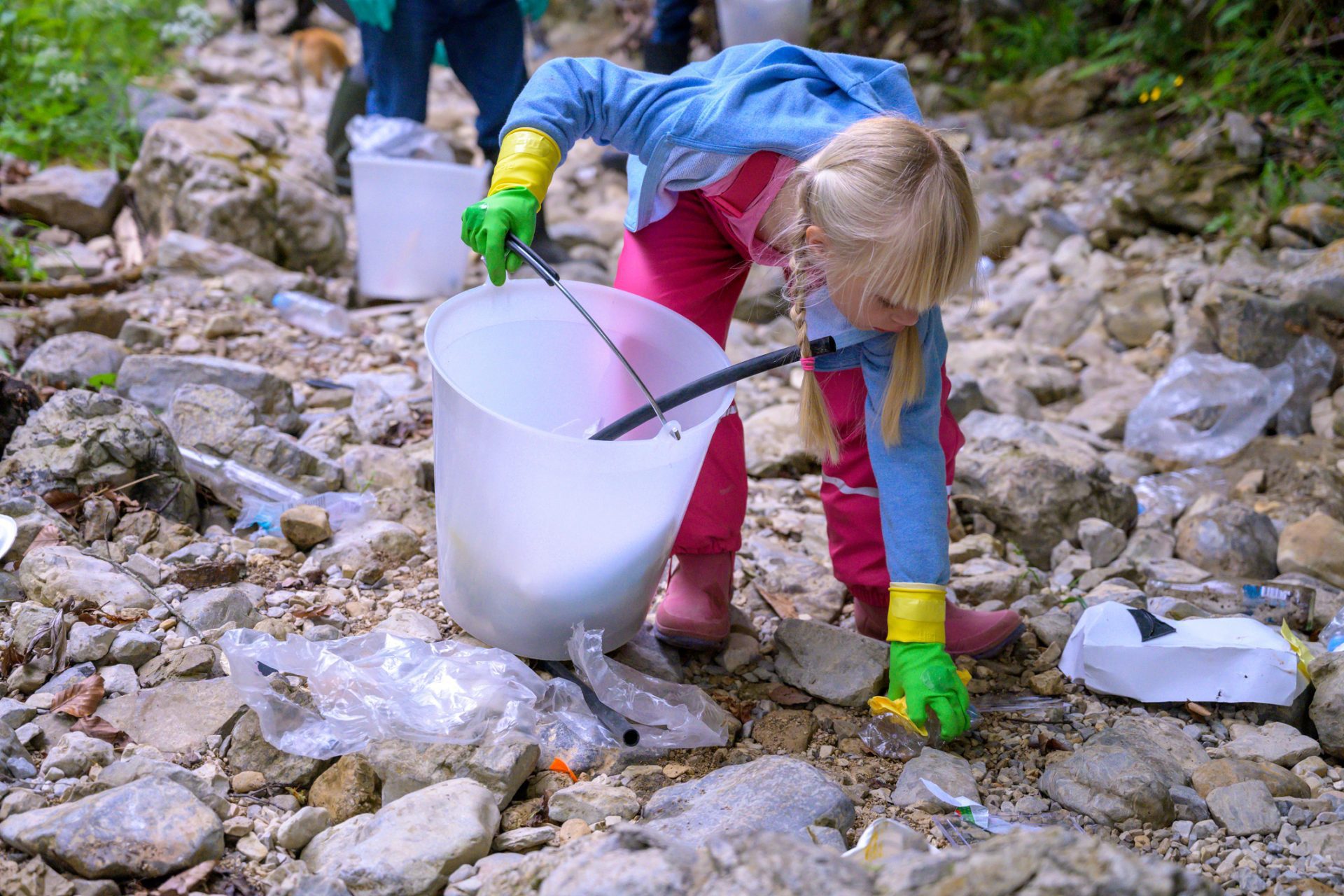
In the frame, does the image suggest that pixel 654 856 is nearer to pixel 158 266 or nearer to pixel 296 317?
pixel 296 317

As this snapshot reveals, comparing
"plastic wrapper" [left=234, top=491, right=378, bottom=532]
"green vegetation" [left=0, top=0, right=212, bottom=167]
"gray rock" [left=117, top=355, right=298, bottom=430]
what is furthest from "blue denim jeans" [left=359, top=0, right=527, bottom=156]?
"plastic wrapper" [left=234, top=491, right=378, bottom=532]

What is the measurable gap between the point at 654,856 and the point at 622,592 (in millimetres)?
595

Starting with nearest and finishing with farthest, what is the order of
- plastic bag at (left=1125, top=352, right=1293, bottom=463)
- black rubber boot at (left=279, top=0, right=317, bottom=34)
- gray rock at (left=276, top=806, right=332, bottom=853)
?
gray rock at (left=276, top=806, right=332, bottom=853) → plastic bag at (left=1125, top=352, right=1293, bottom=463) → black rubber boot at (left=279, top=0, right=317, bottom=34)

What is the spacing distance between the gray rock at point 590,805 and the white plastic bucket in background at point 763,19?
382 centimetres

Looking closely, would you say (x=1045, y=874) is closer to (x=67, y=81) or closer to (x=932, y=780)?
(x=932, y=780)

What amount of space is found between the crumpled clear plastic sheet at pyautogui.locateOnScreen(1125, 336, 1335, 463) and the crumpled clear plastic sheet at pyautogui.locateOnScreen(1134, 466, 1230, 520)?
0.21ft

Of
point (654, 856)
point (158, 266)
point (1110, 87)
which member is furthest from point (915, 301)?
point (1110, 87)

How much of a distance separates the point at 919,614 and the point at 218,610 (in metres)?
1.03

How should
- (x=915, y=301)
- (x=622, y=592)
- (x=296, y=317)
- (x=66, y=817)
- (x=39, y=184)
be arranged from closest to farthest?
(x=66, y=817) → (x=915, y=301) → (x=622, y=592) → (x=296, y=317) → (x=39, y=184)

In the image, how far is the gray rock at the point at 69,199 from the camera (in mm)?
3186

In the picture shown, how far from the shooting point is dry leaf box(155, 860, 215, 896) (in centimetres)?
108

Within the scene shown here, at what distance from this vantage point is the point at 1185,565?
2.09m

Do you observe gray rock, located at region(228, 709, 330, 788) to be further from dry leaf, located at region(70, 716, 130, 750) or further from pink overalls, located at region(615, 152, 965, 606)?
pink overalls, located at region(615, 152, 965, 606)

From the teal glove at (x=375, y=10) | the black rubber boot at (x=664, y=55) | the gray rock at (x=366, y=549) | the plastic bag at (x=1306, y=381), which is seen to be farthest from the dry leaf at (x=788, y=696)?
the black rubber boot at (x=664, y=55)
